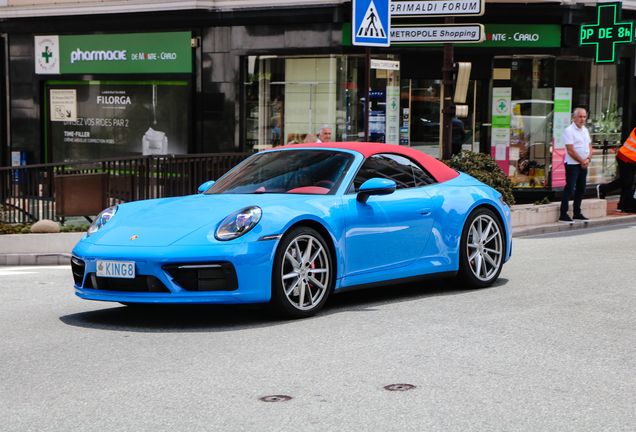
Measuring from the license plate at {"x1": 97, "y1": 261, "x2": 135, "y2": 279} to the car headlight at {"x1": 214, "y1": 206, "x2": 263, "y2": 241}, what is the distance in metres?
0.62

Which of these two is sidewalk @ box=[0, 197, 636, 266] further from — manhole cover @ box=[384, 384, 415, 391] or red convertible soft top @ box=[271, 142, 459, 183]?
manhole cover @ box=[384, 384, 415, 391]

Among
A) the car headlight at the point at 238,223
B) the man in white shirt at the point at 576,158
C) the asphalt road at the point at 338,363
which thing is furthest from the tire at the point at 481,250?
the man in white shirt at the point at 576,158

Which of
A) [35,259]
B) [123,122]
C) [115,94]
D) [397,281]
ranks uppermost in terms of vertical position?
[115,94]

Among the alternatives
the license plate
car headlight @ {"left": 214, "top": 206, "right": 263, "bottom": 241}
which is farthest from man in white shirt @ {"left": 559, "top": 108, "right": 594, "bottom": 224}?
the license plate

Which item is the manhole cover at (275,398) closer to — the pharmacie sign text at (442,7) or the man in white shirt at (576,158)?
the pharmacie sign text at (442,7)

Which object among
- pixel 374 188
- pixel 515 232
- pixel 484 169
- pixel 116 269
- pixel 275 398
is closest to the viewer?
pixel 275 398

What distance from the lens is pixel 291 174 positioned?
271 inches

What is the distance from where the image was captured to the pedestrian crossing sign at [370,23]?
10.8 m

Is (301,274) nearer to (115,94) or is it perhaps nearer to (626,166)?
(626,166)

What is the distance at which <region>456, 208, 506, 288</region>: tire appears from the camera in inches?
294

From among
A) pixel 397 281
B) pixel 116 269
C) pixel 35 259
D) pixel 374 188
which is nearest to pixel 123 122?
pixel 35 259

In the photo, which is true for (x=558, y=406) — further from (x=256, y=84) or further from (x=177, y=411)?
(x=256, y=84)

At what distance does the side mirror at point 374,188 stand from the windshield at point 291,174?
0.23 m

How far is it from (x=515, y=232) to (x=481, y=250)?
515 cm
